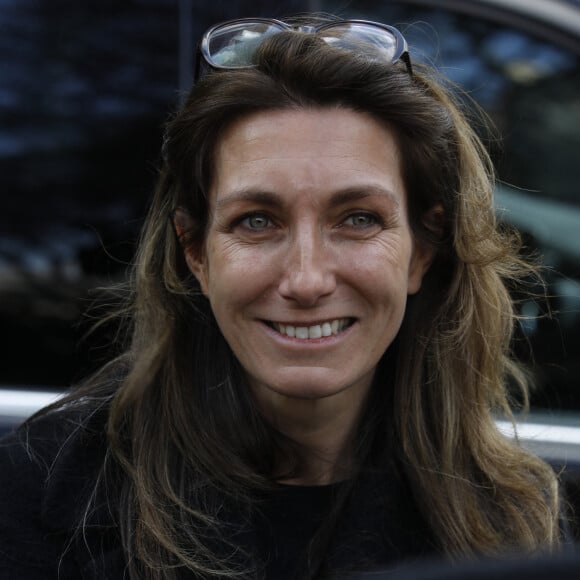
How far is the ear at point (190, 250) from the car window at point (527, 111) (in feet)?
3.18

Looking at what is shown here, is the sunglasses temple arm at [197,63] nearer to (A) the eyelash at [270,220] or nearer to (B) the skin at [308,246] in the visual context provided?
(B) the skin at [308,246]

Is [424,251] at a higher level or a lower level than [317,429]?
higher

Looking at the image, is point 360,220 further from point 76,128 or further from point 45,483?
point 76,128

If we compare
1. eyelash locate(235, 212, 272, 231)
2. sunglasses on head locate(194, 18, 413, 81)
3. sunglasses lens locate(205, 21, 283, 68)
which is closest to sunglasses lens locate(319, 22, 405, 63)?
sunglasses on head locate(194, 18, 413, 81)

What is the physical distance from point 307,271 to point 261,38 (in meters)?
0.49

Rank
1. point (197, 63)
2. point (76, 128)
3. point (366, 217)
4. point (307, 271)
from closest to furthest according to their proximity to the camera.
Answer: point (307, 271)
point (366, 217)
point (197, 63)
point (76, 128)

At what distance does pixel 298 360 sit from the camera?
6.19ft

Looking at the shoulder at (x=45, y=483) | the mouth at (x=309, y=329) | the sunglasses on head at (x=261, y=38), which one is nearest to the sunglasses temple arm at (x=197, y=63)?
the sunglasses on head at (x=261, y=38)

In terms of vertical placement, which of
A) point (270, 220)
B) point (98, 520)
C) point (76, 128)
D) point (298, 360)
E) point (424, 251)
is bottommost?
point (98, 520)

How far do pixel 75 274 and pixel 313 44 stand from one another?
1197 mm

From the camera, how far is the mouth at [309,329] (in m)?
1.88

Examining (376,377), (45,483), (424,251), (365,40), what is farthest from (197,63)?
(45,483)

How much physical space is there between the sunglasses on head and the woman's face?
0.14 metres

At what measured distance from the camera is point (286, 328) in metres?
1.89
